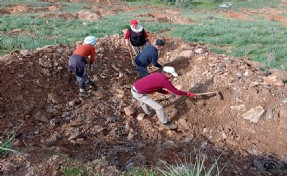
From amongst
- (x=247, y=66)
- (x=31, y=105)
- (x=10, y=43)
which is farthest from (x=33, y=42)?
(x=247, y=66)

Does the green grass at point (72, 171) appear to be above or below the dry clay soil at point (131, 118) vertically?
above

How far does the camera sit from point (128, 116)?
6816 millimetres

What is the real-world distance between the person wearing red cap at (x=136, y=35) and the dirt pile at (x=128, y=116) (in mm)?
774

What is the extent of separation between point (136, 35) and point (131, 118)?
2.56m

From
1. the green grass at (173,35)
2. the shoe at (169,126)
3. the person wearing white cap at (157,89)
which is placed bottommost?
the green grass at (173,35)

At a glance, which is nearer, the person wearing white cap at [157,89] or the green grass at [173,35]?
the person wearing white cap at [157,89]

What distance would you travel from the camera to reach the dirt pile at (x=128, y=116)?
5512 millimetres

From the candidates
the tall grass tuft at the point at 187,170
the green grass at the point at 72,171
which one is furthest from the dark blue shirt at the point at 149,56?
the green grass at the point at 72,171

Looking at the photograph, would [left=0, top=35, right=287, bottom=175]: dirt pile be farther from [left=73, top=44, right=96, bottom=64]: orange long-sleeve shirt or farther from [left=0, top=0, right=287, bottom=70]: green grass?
[left=0, top=0, right=287, bottom=70]: green grass

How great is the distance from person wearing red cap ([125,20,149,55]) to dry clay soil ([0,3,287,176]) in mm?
752

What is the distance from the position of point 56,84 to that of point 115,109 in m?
1.48

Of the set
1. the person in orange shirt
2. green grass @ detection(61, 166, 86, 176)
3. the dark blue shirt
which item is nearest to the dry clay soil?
green grass @ detection(61, 166, 86, 176)

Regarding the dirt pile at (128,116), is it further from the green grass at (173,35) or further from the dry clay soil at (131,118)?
the green grass at (173,35)

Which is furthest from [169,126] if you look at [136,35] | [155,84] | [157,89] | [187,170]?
[136,35]
